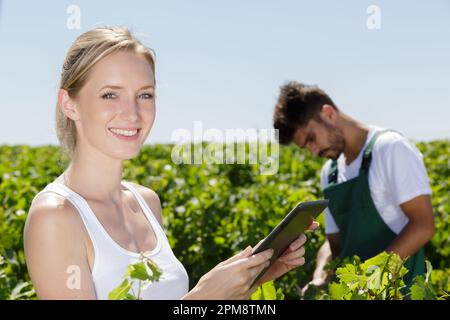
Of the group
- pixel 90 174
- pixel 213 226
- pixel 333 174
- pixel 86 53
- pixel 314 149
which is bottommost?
pixel 213 226

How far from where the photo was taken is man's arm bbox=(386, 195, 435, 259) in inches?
121

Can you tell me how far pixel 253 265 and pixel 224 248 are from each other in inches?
103

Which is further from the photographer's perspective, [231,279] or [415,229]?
[415,229]

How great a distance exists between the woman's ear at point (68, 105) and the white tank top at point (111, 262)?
0.21m

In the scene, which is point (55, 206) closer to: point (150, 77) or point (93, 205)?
point (93, 205)

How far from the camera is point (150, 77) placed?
181 cm

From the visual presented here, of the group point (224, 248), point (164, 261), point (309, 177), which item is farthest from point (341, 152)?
point (309, 177)

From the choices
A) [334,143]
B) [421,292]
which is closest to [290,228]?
[421,292]

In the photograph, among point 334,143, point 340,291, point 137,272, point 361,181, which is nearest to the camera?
point 137,272

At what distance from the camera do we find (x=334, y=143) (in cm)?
348

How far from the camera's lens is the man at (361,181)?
310 centimetres

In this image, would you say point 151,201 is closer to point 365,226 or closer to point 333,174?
point 365,226

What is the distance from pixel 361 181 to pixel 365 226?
0.24 m

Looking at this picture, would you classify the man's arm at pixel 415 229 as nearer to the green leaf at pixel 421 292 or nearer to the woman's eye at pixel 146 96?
the green leaf at pixel 421 292
